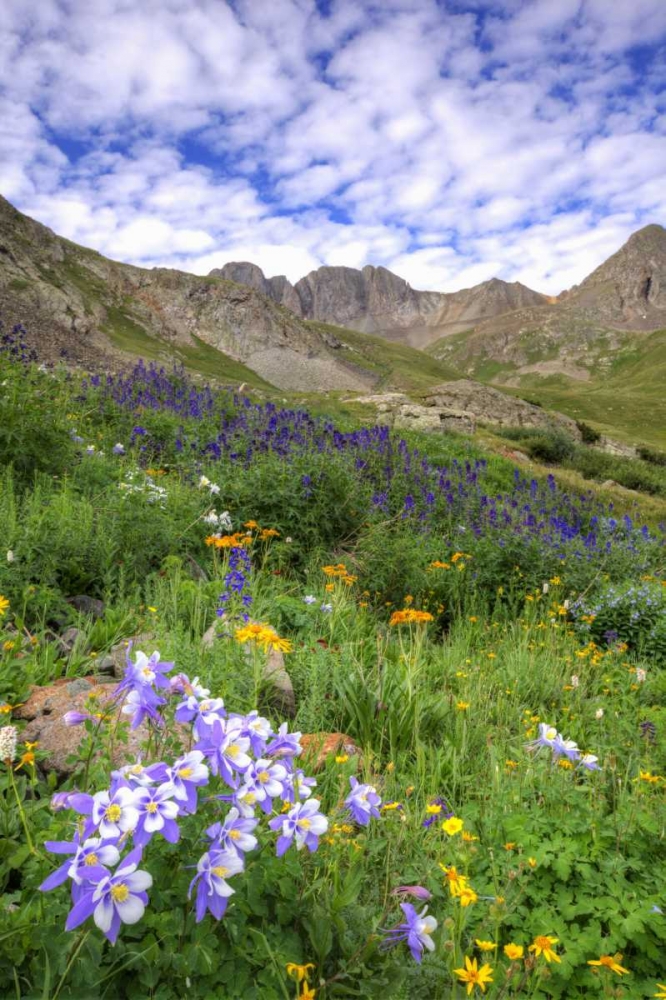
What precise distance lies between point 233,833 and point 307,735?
5.66ft

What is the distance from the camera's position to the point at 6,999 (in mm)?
1066

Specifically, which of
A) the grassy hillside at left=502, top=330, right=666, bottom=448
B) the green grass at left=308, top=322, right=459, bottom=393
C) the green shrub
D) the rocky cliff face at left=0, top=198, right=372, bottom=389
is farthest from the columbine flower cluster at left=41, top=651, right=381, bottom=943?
the green grass at left=308, top=322, right=459, bottom=393

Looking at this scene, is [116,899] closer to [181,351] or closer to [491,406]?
[491,406]

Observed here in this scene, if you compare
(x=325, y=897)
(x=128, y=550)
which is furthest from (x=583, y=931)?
(x=128, y=550)

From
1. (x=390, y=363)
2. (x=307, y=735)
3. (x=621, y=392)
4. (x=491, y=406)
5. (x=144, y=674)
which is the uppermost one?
(x=390, y=363)

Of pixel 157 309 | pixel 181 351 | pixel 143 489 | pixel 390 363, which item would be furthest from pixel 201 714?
pixel 390 363

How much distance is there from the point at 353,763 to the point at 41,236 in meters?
52.8

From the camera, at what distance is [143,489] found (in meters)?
4.95

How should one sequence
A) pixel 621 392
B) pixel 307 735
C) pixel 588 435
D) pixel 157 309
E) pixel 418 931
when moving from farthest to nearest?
pixel 621 392, pixel 157 309, pixel 588 435, pixel 307 735, pixel 418 931

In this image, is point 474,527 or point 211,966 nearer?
point 211,966

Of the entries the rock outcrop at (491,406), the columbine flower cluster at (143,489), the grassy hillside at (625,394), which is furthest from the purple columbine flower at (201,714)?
the grassy hillside at (625,394)

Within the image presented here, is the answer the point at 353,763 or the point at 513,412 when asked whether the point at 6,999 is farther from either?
the point at 513,412

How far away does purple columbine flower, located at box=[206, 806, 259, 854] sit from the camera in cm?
102

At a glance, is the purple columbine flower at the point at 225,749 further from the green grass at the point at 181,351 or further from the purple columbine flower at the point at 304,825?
the green grass at the point at 181,351
